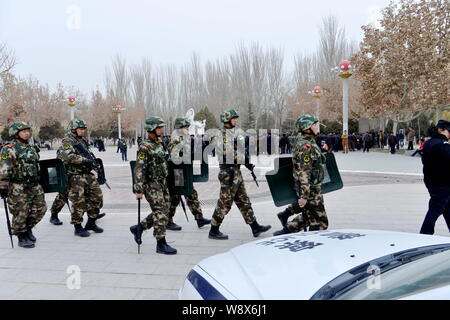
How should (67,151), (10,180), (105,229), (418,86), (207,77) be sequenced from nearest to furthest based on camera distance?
1. (10,180)
2. (67,151)
3. (105,229)
4. (418,86)
5. (207,77)

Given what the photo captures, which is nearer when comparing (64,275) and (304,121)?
(64,275)

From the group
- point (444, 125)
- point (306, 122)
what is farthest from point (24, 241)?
point (444, 125)

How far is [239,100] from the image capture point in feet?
155

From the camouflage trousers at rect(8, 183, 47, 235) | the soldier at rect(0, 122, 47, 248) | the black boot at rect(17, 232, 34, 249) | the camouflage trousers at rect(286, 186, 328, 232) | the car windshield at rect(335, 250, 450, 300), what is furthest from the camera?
the black boot at rect(17, 232, 34, 249)

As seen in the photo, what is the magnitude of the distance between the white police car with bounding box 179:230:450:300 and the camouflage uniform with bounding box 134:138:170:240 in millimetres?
2397

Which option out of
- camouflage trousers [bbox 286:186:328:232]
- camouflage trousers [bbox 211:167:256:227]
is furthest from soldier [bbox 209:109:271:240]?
camouflage trousers [bbox 286:186:328:232]

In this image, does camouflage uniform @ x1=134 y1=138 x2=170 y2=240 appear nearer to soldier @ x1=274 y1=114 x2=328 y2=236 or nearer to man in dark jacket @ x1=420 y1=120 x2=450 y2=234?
soldier @ x1=274 y1=114 x2=328 y2=236

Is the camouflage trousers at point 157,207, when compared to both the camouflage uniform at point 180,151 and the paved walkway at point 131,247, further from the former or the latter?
the camouflage uniform at point 180,151

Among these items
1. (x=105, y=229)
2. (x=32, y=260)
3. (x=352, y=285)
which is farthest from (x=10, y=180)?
(x=352, y=285)

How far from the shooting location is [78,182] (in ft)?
18.6

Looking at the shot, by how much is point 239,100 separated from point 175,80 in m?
11.0

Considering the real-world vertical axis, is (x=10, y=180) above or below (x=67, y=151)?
below

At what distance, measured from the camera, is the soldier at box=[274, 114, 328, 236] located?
464cm
